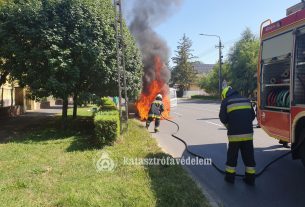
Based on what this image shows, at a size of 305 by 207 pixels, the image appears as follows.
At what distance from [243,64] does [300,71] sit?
127 feet

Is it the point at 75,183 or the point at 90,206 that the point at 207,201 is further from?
the point at 75,183

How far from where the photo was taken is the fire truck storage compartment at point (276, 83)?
6516 millimetres

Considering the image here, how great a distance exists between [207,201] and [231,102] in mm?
1993

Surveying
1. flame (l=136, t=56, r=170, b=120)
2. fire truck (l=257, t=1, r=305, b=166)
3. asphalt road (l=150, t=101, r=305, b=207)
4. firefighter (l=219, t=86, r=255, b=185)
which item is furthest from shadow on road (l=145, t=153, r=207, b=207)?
flame (l=136, t=56, r=170, b=120)

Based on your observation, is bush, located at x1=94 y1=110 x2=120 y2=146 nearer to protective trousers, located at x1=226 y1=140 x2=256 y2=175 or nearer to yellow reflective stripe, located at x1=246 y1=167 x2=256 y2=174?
protective trousers, located at x1=226 y1=140 x2=256 y2=175

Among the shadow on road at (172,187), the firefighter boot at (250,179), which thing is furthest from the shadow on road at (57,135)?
the firefighter boot at (250,179)

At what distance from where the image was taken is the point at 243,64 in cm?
4350

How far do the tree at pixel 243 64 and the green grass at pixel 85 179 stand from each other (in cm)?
3353

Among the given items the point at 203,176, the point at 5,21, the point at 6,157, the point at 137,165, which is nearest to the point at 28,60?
the point at 5,21

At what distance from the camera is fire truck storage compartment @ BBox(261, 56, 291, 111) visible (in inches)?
257

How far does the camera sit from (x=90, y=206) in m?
5.09

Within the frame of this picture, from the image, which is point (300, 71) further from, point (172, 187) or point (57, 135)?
point (57, 135)

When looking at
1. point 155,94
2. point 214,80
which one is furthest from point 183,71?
point 155,94

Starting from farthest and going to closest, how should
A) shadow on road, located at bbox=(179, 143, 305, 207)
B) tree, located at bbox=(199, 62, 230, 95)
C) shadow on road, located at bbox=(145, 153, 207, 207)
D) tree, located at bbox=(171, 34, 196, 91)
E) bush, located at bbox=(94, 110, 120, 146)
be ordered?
tree, located at bbox=(171, 34, 196, 91) < tree, located at bbox=(199, 62, 230, 95) < bush, located at bbox=(94, 110, 120, 146) < shadow on road, located at bbox=(179, 143, 305, 207) < shadow on road, located at bbox=(145, 153, 207, 207)
